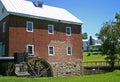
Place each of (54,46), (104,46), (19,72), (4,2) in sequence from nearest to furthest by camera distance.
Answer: (19,72) < (4,2) < (54,46) < (104,46)

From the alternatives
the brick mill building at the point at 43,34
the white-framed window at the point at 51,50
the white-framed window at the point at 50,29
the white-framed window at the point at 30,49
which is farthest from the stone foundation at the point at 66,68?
the white-framed window at the point at 50,29

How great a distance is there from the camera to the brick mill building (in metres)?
34.0

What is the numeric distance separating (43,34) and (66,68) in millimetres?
6426

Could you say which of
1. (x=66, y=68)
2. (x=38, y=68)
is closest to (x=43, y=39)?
(x=38, y=68)

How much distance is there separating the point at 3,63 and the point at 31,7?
1181 centimetres

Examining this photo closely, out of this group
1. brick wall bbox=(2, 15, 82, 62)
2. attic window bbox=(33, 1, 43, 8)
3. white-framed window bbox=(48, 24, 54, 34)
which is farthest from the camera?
attic window bbox=(33, 1, 43, 8)

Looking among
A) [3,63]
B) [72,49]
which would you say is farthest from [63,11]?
[3,63]

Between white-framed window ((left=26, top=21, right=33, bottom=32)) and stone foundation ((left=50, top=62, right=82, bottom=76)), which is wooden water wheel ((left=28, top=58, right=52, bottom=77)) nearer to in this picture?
stone foundation ((left=50, top=62, right=82, bottom=76))

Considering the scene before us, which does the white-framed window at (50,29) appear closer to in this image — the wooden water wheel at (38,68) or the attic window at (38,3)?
the attic window at (38,3)

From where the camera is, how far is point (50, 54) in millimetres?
37844

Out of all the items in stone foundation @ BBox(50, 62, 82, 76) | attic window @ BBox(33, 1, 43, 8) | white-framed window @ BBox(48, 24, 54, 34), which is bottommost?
stone foundation @ BBox(50, 62, 82, 76)

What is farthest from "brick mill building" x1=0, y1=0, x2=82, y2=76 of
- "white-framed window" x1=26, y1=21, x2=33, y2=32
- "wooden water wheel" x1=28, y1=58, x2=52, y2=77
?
"wooden water wheel" x1=28, y1=58, x2=52, y2=77

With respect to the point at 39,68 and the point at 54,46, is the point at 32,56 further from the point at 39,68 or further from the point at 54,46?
the point at 54,46

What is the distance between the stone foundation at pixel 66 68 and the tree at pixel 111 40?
4.85m
